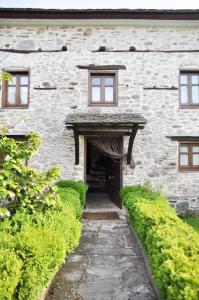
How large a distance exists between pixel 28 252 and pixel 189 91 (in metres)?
7.98

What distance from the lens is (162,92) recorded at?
9398 mm

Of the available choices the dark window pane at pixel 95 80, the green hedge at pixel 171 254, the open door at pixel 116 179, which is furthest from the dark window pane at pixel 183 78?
the green hedge at pixel 171 254

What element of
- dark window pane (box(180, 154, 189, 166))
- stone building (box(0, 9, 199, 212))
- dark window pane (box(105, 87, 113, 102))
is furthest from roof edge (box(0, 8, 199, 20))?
dark window pane (box(180, 154, 189, 166))

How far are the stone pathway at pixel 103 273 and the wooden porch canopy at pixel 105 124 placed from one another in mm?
3155

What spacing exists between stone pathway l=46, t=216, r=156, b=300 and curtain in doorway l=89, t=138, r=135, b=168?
319 cm

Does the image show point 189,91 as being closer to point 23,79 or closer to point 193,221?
point 193,221

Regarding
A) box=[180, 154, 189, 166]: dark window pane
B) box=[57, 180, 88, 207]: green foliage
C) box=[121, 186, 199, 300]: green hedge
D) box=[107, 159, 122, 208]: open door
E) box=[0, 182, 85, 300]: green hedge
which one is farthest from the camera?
box=[107, 159, 122, 208]: open door

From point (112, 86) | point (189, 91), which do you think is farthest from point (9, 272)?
point (189, 91)

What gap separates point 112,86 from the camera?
955 centimetres

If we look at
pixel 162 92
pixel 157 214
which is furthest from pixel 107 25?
pixel 157 214

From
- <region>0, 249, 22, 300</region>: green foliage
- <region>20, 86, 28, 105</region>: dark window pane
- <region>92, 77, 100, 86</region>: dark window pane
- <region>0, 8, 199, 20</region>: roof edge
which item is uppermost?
<region>0, 8, 199, 20</region>: roof edge

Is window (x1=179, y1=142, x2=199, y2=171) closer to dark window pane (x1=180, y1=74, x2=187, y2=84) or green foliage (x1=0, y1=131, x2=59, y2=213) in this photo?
dark window pane (x1=180, y1=74, x2=187, y2=84)

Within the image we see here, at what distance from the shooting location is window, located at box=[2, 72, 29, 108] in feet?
31.2

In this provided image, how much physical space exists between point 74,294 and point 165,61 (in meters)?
7.72
